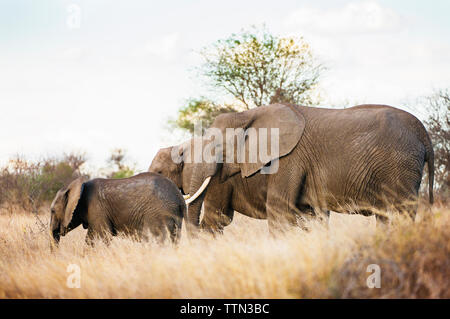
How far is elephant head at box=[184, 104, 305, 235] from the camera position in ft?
26.9

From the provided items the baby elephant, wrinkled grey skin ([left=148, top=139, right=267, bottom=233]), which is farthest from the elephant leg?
wrinkled grey skin ([left=148, top=139, right=267, bottom=233])

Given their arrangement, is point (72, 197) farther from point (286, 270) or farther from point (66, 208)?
point (286, 270)

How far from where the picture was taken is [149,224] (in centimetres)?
848

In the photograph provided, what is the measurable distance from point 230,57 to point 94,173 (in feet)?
23.6

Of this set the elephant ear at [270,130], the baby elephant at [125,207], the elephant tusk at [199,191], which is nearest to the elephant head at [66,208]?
the baby elephant at [125,207]

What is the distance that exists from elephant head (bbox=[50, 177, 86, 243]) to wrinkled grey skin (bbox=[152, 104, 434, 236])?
2.43 metres

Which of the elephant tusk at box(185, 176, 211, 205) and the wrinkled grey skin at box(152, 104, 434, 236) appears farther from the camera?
the elephant tusk at box(185, 176, 211, 205)

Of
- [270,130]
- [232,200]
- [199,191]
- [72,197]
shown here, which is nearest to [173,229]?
[199,191]

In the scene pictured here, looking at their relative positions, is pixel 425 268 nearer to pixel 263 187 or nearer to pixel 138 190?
pixel 263 187

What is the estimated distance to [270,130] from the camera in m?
8.37

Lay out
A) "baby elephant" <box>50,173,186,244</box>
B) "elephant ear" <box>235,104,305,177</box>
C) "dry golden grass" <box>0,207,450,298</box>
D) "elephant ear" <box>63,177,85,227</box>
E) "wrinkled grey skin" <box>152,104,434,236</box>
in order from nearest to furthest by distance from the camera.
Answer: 1. "dry golden grass" <box>0,207,450,298</box>
2. "wrinkled grey skin" <box>152,104,434,236</box>
3. "elephant ear" <box>235,104,305,177</box>
4. "baby elephant" <box>50,173,186,244</box>
5. "elephant ear" <box>63,177,85,227</box>

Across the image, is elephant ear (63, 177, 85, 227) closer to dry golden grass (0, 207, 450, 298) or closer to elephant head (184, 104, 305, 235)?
elephant head (184, 104, 305, 235)

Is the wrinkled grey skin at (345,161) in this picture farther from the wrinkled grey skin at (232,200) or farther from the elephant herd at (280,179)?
the wrinkled grey skin at (232,200)

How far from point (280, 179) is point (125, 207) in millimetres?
2245
